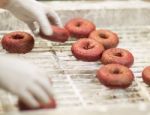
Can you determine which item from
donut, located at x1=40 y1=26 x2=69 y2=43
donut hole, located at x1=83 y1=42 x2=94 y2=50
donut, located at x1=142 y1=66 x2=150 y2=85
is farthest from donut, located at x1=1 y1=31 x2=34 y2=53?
donut, located at x1=142 y1=66 x2=150 y2=85

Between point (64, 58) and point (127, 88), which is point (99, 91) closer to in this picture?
point (127, 88)

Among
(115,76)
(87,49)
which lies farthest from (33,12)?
(115,76)

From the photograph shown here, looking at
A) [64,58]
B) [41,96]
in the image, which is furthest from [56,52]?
[41,96]

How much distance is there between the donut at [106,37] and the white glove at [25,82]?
70 cm

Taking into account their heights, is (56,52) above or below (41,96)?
below

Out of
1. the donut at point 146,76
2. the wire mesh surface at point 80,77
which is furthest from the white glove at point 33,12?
the donut at point 146,76

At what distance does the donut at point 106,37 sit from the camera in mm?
1878

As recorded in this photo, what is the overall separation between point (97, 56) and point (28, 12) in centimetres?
33

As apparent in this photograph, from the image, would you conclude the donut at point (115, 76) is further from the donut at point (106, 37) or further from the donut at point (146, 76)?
the donut at point (106, 37)

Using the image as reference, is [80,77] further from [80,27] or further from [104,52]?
[80,27]

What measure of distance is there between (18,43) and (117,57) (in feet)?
1.31

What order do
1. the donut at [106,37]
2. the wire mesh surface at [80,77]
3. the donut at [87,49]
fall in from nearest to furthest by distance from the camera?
1. the wire mesh surface at [80,77]
2. the donut at [87,49]
3. the donut at [106,37]

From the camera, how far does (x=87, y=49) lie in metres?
1.81

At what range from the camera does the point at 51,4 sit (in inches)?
84.3
